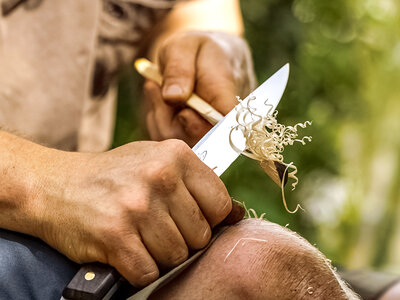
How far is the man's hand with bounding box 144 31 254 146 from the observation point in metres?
1.21

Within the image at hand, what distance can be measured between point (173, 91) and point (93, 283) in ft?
1.89

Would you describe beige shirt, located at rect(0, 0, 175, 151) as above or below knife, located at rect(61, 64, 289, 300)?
below

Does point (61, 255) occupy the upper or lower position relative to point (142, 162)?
lower

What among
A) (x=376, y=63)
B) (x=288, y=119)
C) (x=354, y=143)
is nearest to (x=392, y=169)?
(x=354, y=143)

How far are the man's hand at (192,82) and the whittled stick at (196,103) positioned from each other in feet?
0.05

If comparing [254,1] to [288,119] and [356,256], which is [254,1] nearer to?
[288,119]

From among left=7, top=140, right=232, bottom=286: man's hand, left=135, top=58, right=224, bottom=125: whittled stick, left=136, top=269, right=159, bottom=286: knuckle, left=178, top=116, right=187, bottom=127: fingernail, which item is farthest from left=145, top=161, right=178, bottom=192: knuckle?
left=178, top=116, right=187, bottom=127: fingernail

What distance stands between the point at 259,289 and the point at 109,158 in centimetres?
26

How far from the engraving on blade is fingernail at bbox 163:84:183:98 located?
0.30 metres

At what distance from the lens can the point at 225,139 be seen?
2.87 ft

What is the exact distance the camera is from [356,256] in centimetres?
524

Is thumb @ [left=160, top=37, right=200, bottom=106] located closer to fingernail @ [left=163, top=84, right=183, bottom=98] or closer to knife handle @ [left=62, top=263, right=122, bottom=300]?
fingernail @ [left=163, top=84, right=183, bottom=98]

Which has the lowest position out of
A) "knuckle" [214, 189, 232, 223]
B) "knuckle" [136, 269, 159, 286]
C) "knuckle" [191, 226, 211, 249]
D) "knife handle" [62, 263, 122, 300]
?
"knife handle" [62, 263, 122, 300]

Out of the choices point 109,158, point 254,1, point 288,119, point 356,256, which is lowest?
point 356,256
